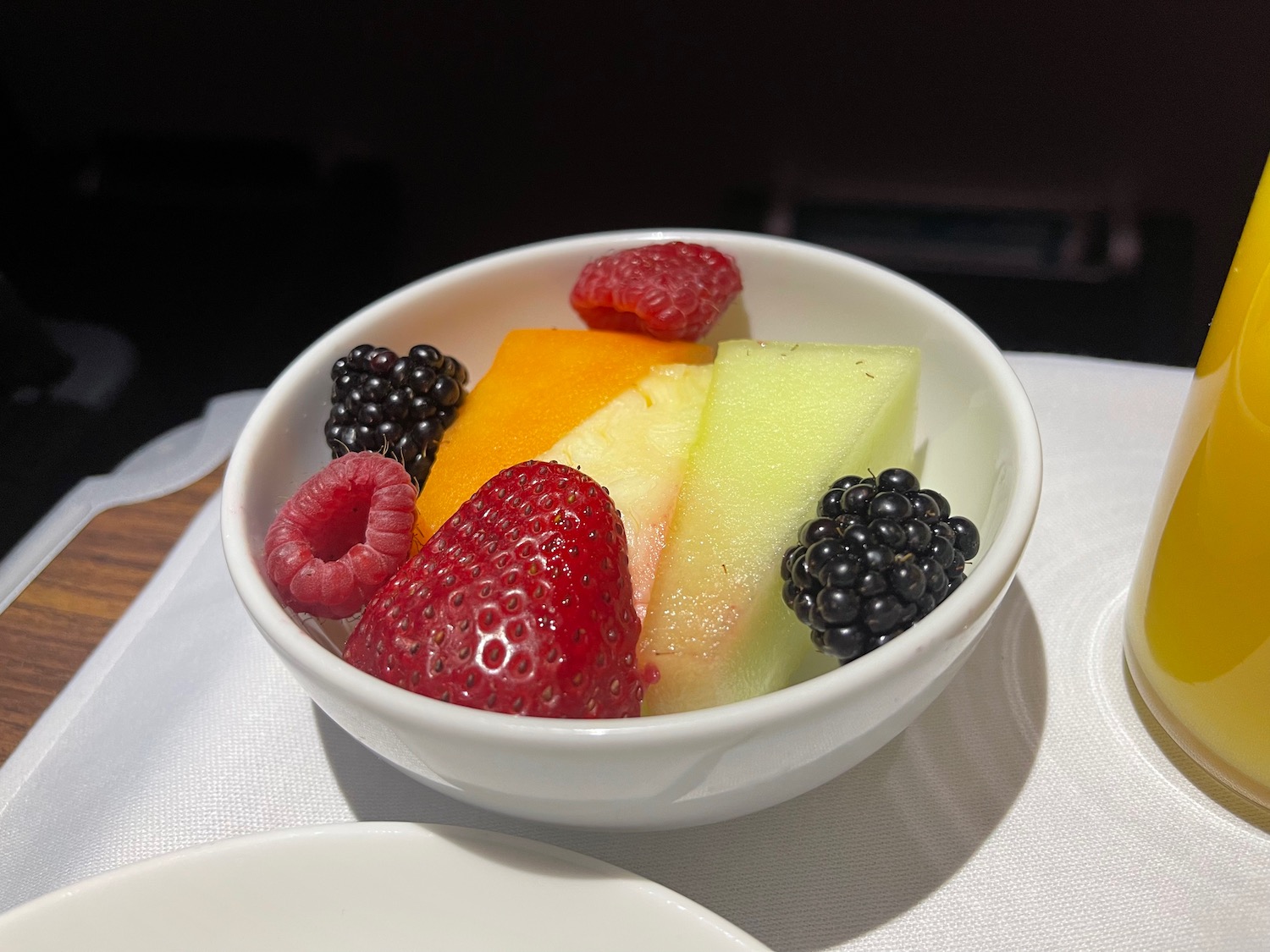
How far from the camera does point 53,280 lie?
1.52 m

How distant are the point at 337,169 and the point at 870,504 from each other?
57.2 inches

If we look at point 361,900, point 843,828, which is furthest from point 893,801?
point 361,900

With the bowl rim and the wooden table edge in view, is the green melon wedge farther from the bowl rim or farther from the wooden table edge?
the wooden table edge

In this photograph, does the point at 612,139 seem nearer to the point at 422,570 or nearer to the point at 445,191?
the point at 445,191

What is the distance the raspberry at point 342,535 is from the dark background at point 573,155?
75 centimetres

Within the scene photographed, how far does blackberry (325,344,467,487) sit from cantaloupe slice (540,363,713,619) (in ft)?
0.43

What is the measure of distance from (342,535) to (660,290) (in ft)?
1.27

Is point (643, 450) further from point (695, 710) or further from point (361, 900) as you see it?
point (361, 900)

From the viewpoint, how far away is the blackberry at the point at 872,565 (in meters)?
0.67

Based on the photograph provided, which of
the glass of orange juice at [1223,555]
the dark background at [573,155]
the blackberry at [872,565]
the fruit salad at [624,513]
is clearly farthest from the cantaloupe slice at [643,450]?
the dark background at [573,155]

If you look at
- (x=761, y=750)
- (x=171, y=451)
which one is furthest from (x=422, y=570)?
(x=171, y=451)

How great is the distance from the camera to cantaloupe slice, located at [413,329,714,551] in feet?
2.84

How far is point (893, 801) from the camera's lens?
0.74 metres

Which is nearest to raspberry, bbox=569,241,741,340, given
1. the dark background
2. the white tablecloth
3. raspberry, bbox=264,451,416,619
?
raspberry, bbox=264,451,416,619
